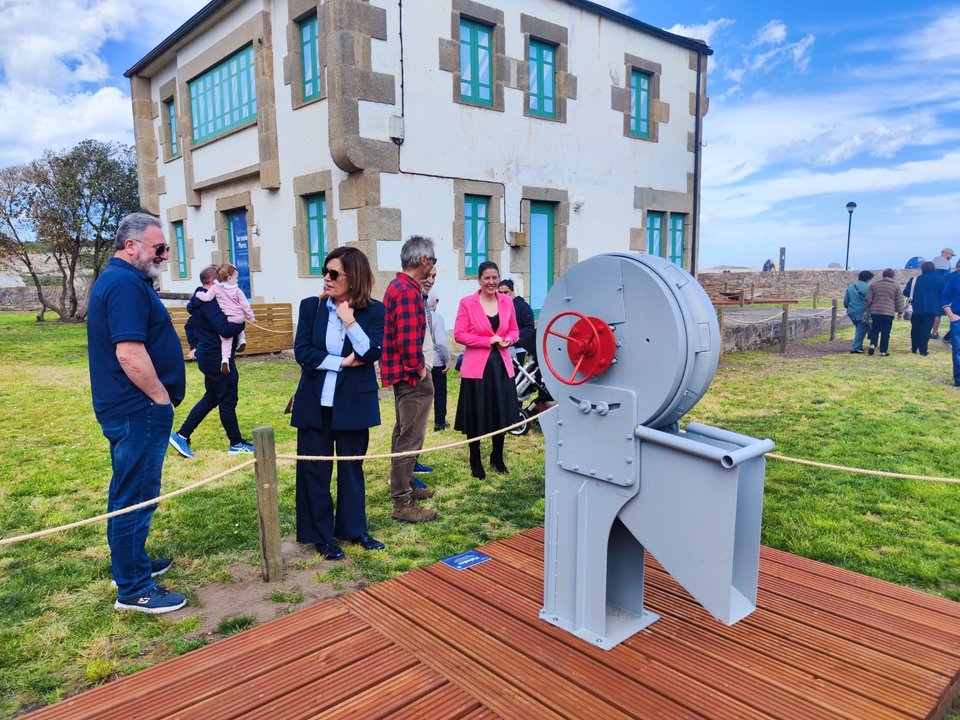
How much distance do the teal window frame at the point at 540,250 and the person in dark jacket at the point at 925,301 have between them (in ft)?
23.0

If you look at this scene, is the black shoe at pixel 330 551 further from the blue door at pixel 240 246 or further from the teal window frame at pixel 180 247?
the teal window frame at pixel 180 247

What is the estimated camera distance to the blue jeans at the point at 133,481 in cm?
322

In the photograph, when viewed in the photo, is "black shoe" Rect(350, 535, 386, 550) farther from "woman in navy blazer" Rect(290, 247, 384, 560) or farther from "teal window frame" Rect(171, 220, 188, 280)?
"teal window frame" Rect(171, 220, 188, 280)

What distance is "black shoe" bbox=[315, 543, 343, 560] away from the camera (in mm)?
3961

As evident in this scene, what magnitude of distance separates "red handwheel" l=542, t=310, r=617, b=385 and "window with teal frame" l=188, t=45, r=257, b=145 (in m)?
11.1

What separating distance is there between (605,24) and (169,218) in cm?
1112

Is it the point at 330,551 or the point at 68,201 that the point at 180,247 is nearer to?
the point at 68,201

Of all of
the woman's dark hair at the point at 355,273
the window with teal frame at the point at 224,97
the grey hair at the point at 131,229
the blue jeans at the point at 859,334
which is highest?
the window with teal frame at the point at 224,97

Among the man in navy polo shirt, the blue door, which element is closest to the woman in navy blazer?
the man in navy polo shirt

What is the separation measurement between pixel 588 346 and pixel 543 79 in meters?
10.5

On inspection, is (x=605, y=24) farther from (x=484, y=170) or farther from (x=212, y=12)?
(x=212, y=12)

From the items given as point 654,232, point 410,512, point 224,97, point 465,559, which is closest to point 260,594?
point 465,559

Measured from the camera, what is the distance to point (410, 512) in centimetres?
463

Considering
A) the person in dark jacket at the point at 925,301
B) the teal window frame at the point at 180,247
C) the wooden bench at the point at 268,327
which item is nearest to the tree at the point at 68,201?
the teal window frame at the point at 180,247
